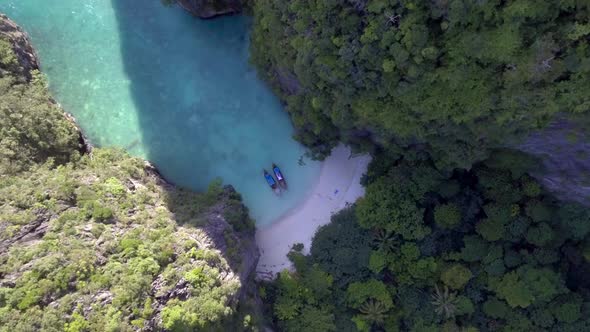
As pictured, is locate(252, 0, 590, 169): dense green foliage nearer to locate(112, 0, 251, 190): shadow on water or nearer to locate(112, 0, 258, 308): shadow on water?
locate(112, 0, 251, 190): shadow on water

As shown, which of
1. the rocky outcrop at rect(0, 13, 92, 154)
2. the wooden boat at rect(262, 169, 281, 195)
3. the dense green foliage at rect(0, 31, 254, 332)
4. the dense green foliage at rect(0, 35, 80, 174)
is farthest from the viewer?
the wooden boat at rect(262, 169, 281, 195)

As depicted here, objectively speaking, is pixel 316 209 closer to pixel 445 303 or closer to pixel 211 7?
pixel 445 303

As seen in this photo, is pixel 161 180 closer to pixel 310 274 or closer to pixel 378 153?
pixel 310 274

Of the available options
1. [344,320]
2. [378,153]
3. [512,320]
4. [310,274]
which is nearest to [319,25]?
[378,153]

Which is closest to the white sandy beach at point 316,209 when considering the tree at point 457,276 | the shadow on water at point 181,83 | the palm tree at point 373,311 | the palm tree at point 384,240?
the palm tree at point 384,240

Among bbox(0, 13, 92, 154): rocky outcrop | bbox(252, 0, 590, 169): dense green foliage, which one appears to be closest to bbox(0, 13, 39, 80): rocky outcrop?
bbox(0, 13, 92, 154): rocky outcrop

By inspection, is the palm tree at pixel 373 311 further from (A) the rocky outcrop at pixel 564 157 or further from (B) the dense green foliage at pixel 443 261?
(A) the rocky outcrop at pixel 564 157

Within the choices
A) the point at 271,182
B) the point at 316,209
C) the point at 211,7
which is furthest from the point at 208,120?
the point at 316,209

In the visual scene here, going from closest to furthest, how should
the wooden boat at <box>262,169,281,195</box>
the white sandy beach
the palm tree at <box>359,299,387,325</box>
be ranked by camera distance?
the palm tree at <box>359,299,387,325</box> → the white sandy beach → the wooden boat at <box>262,169,281,195</box>
